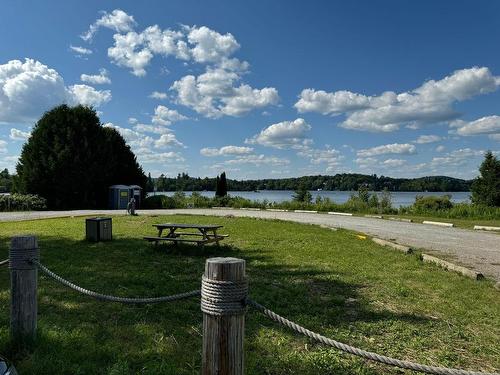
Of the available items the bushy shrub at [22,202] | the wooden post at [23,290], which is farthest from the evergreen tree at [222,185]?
the wooden post at [23,290]

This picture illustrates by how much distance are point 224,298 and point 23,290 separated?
2410mm

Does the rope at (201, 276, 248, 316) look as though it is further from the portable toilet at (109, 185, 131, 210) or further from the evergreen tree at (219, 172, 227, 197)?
the evergreen tree at (219, 172, 227, 197)

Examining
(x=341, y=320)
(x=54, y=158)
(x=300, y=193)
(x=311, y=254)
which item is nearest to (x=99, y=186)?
(x=54, y=158)

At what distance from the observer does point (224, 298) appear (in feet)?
7.94

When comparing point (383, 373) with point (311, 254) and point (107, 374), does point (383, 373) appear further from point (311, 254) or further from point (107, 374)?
point (311, 254)

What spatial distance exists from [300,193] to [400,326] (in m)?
33.8

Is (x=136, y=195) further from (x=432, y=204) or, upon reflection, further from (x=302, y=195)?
(x=432, y=204)

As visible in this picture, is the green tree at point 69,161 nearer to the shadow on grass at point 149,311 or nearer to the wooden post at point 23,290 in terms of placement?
the shadow on grass at point 149,311

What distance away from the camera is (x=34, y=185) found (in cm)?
3356

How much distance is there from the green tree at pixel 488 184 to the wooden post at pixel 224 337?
38.8m

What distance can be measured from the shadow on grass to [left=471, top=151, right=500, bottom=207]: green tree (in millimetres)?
33755

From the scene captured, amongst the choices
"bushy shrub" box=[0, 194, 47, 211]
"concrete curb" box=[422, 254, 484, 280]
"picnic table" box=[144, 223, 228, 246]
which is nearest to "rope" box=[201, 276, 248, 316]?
"concrete curb" box=[422, 254, 484, 280]

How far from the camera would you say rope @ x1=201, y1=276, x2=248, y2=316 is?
242cm

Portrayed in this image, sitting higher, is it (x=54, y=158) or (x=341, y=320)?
(x=54, y=158)
